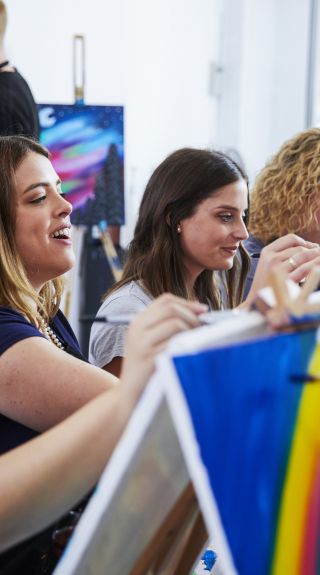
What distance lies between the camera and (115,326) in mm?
1926

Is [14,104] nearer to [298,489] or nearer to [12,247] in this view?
[12,247]

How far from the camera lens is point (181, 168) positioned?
204 cm

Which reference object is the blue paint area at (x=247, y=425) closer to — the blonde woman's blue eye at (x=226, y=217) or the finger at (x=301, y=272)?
the finger at (x=301, y=272)

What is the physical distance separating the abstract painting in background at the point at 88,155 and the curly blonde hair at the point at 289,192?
1.27 metres

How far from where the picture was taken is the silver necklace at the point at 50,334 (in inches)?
58.9

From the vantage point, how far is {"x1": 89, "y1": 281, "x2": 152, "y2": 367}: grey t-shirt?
190 centimetres

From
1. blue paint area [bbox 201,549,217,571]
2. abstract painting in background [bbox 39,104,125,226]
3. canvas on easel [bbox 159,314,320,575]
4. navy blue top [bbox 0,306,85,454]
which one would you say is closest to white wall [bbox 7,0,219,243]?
abstract painting in background [bbox 39,104,125,226]

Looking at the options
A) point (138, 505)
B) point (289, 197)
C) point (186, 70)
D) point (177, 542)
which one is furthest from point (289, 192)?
point (186, 70)

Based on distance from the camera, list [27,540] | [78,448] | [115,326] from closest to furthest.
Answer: [78,448]
[27,540]
[115,326]

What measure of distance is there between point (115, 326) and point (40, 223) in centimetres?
51

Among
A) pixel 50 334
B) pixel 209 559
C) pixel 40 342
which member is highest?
pixel 40 342

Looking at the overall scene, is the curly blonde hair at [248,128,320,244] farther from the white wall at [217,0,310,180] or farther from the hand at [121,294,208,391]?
the white wall at [217,0,310,180]

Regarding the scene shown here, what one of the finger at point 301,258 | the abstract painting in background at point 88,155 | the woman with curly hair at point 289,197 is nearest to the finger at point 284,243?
the finger at point 301,258

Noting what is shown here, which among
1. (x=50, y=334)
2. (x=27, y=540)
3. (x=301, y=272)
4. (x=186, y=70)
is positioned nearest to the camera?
(x=27, y=540)
